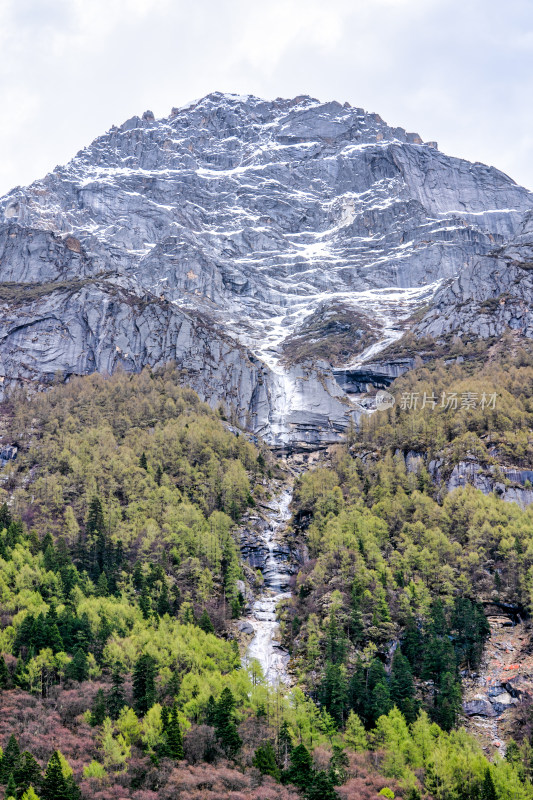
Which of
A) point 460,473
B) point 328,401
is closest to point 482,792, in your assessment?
point 460,473

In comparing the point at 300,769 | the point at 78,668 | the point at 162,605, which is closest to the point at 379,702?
the point at 300,769

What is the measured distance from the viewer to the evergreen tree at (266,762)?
6328 centimetres

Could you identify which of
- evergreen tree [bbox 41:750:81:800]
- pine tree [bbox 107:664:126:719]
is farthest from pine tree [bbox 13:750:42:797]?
pine tree [bbox 107:664:126:719]

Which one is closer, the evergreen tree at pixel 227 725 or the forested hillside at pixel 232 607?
the forested hillside at pixel 232 607

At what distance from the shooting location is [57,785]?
55812 mm

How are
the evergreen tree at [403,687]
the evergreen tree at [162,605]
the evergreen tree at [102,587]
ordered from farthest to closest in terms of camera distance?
the evergreen tree at [102,587], the evergreen tree at [162,605], the evergreen tree at [403,687]

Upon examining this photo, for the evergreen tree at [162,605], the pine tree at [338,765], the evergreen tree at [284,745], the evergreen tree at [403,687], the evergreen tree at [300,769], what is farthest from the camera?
the evergreen tree at [162,605]

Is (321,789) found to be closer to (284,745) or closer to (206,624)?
(284,745)

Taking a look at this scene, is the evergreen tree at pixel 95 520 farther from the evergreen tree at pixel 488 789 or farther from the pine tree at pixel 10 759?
the evergreen tree at pixel 488 789

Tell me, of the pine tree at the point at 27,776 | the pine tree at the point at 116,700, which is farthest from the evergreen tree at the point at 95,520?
the pine tree at the point at 27,776

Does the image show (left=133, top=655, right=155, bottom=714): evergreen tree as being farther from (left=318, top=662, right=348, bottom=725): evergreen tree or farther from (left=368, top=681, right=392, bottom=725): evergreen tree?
(left=368, top=681, right=392, bottom=725): evergreen tree

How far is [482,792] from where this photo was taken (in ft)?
203

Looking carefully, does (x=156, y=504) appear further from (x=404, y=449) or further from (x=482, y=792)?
(x=482, y=792)

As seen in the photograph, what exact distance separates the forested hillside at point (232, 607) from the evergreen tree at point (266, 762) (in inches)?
8.3
